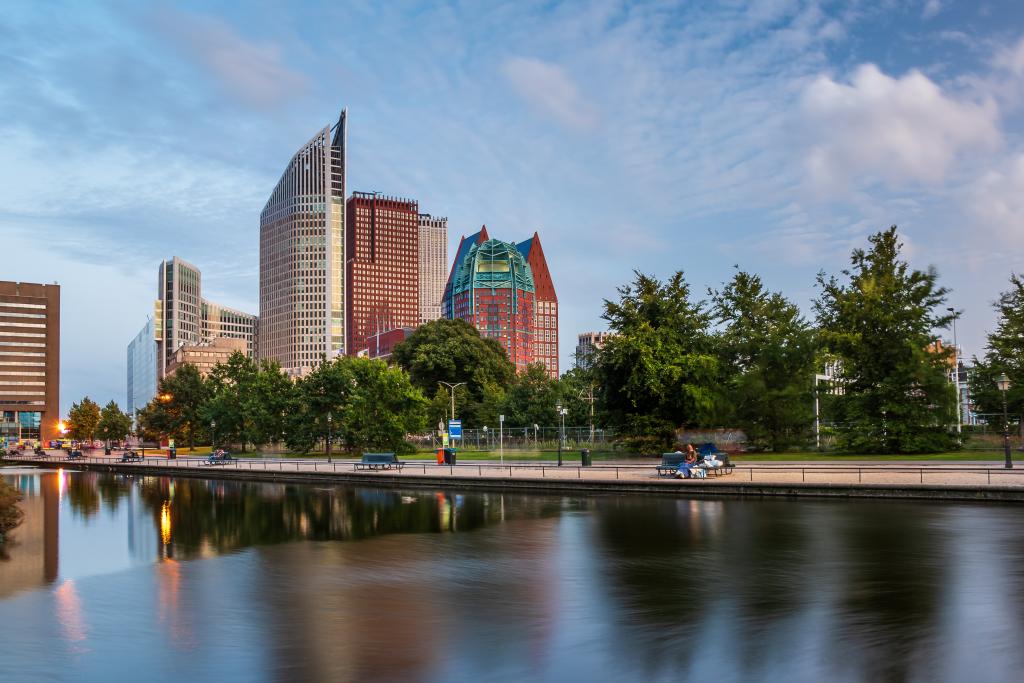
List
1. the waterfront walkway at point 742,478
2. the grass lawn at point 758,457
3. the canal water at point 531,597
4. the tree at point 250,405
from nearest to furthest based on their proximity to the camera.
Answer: the canal water at point 531,597 < the waterfront walkway at point 742,478 < the grass lawn at point 758,457 < the tree at point 250,405

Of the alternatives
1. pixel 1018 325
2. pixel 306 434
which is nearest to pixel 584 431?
pixel 306 434

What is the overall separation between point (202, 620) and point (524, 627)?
583cm

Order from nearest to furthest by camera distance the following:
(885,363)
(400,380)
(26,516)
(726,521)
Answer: (726,521), (26,516), (885,363), (400,380)

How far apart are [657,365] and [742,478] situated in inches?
701

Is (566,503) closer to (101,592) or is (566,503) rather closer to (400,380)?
(101,592)

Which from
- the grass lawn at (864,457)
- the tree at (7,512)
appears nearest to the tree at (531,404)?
the grass lawn at (864,457)

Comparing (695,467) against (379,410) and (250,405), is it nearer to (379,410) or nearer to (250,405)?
(379,410)

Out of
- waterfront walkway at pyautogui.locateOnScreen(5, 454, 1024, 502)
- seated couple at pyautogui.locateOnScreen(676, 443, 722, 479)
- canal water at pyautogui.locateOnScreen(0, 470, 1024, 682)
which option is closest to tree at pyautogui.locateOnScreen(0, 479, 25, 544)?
canal water at pyautogui.locateOnScreen(0, 470, 1024, 682)

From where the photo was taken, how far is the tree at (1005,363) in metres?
57.6

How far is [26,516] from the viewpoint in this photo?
108 ft

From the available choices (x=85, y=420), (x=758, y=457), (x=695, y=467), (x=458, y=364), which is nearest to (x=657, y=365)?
(x=758, y=457)

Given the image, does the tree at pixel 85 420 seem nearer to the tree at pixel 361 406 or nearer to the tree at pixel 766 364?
the tree at pixel 361 406

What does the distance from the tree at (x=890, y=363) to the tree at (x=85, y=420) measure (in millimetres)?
123461

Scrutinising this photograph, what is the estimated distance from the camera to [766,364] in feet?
204
